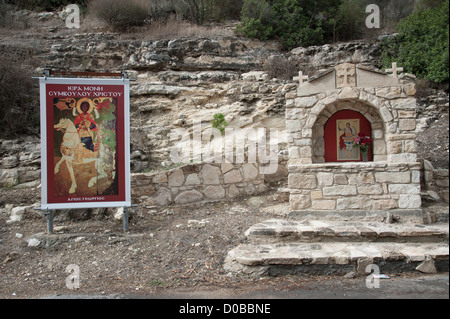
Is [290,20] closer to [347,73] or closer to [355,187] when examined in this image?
[347,73]

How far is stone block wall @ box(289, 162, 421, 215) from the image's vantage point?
4758 millimetres

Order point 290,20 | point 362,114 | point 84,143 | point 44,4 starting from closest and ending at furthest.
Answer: point 84,143
point 362,114
point 290,20
point 44,4

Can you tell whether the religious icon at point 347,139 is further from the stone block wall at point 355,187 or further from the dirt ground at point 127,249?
the dirt ground at point 127,249

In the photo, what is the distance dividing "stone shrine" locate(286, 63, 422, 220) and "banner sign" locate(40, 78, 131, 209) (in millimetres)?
2946

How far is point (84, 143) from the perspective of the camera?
15.1 feet

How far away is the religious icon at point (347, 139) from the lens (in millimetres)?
5387

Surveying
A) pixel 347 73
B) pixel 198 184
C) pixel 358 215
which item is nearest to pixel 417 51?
pixel 347 73

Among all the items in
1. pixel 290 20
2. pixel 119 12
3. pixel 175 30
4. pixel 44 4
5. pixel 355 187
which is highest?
pixel 44 4

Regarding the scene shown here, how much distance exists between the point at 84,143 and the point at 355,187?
4544mm

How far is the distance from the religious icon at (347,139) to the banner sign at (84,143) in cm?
384

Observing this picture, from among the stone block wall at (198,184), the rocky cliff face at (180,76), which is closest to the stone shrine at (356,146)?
the stone block wall at (198,184)

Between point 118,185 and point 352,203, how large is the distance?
155 inches

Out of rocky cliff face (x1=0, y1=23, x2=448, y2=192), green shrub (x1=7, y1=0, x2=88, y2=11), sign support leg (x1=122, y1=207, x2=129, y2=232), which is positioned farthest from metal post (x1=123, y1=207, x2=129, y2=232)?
green shrub (x1=7, y1=0, x2=88, y2=11)

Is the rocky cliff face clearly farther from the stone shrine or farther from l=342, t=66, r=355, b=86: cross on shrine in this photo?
l=342, t=66, r=355, b=86: cross on shrine
